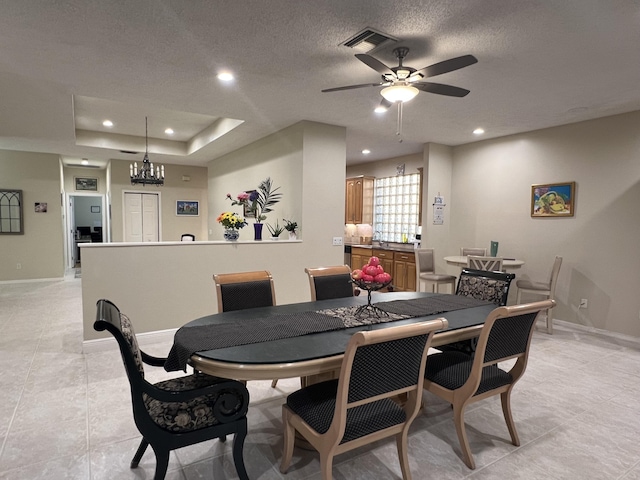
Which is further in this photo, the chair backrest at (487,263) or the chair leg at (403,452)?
the chair backrest at (487,263)

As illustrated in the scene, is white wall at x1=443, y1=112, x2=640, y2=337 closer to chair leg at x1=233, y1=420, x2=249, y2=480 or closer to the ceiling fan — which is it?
the ceiling fan

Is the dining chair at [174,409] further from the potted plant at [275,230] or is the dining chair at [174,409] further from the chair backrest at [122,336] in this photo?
the potted plant at [275,230]

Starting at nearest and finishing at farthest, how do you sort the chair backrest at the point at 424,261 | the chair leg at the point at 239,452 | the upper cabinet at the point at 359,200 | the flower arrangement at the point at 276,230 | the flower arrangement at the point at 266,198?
the chair leg at the point at 239,452 → the flower arrangement at the point at 276,230 → the flower arrangement at the point at 266,198 → the chair backrest at the point at 424,261 → the upper cabinet at the point at 359,200

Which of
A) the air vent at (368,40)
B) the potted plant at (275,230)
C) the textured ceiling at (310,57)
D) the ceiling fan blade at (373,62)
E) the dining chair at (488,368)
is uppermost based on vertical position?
the textured ceiling at (310,57)

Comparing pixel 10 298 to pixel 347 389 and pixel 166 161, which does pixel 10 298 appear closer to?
pixel 166 161

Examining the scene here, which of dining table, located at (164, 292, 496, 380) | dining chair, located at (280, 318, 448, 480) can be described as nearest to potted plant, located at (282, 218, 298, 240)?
dining table, located at (164, 292, 496, 380)

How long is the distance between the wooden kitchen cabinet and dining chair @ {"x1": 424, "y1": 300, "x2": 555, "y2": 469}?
3950 mm

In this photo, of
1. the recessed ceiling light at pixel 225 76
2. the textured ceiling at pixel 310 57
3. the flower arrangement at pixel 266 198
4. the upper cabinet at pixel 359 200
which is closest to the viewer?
the textured ceiling at pixel 310 57

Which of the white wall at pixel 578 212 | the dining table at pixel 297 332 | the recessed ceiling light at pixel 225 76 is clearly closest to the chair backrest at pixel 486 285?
the dining table at pixel 297 332

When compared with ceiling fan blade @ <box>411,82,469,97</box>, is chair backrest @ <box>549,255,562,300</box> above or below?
below

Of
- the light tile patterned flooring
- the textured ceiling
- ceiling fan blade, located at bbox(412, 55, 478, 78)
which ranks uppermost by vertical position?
the textured ceiling

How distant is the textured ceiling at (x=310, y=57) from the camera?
2211mm

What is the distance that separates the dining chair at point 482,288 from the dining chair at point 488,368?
51 cm

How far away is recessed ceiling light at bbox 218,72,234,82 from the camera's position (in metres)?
3.19
